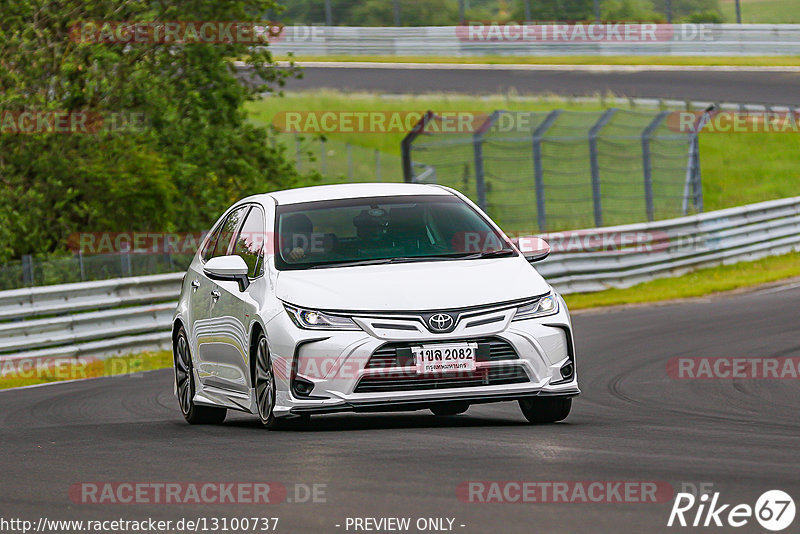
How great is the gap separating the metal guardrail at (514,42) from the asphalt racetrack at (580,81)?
1.48 m

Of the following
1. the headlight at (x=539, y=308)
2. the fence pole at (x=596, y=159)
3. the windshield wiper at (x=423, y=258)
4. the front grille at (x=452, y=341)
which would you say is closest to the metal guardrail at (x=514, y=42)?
the fence pole at (x=596, y=159)

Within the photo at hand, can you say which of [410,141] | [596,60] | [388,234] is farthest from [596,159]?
[596,60]

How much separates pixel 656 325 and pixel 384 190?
7659 millimetres

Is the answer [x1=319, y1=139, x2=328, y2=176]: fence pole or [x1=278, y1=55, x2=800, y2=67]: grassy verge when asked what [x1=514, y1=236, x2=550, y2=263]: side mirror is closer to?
[x1=319, y1=139, x2=328, y2=176]: fence pole

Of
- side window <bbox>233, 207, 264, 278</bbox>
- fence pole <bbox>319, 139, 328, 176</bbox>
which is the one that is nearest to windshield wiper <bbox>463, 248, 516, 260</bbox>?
side window <bbox>233, 207, 264, 278</bbox>

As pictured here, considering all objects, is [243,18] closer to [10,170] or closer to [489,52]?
[10,170]

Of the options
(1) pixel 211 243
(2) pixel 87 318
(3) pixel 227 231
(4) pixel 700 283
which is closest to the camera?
(3) pixel 227 231

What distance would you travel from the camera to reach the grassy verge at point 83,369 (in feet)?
55.6

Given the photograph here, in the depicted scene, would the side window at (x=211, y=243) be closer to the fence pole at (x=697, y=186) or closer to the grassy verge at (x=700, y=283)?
the grassy verge at (x=700, y=283)

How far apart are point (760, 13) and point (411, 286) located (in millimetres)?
38727

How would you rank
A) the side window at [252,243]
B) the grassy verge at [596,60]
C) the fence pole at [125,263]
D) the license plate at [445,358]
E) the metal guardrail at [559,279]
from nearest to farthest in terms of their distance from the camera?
1. the license plate at [445,358]
2. the side window at [252,243]
3. the metal guardrail at [559,279]
4. the fence pole at [125,263]
5. the grassy verge at [596,60]

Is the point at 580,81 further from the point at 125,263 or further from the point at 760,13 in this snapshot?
the point at 125,263

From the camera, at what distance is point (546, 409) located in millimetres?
9352

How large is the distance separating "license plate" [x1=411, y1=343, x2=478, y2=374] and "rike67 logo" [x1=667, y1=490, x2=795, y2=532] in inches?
102
